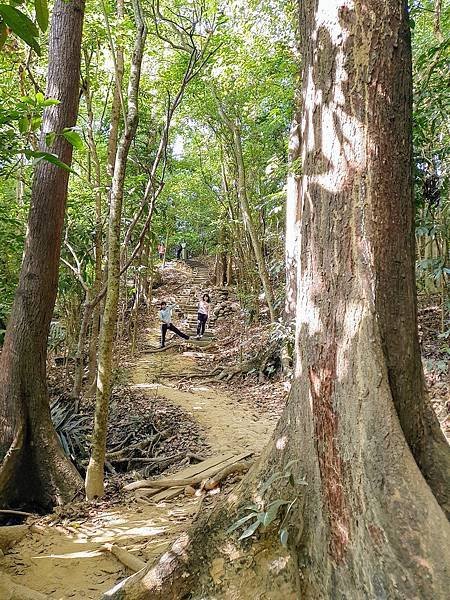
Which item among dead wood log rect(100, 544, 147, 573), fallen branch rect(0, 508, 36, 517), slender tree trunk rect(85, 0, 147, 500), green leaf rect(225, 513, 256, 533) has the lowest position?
fallen branch rect(0, 508, 36, 517)

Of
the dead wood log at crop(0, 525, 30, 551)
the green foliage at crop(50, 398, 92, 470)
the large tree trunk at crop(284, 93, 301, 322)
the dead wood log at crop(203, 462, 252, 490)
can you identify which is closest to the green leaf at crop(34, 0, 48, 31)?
the dead wood log at crop(0, 525, 30, 551)

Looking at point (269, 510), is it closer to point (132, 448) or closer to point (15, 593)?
point (15, 593)

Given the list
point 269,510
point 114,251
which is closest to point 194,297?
point 114,251

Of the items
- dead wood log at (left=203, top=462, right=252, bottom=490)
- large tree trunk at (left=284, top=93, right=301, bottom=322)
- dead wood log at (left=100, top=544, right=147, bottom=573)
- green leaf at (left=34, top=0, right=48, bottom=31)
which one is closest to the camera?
green leaf at (left=34, top=0, right=48, bottom=31)

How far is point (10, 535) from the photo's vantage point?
3834 millimetres

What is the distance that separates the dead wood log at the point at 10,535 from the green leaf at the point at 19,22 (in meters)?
3.78

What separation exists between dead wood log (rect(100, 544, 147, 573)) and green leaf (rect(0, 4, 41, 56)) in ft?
10.0

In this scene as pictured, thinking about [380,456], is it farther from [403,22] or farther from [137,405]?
[137,405]

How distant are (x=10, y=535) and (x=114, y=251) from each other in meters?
2.55

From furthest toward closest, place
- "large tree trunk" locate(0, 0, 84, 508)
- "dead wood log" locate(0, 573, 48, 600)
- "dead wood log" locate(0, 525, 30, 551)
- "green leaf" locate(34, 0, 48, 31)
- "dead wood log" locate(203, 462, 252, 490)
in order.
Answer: "large tree trunk" locate(0, 0, 84, 508) → "dead wood log" locate(203, 462, 252, 490) → "dead wood log" locate(0, 525, 30, 551) → "dead wood log" locate(0, 573, 48, 600) → "green leaf" locate(34, 0, 48, 31)

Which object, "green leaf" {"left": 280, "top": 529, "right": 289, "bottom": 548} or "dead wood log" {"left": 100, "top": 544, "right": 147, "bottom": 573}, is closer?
"green leaf" {"left": 280, "top": 529, "right": 289, "bottom": 548}

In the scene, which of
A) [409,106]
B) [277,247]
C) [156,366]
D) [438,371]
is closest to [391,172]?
[409,106]

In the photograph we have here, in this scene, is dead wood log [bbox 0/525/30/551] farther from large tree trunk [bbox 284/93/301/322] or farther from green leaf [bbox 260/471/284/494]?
large tree trunk [bbox 284/93/301/322]

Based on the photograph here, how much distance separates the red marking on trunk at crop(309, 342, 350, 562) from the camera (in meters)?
2.05
